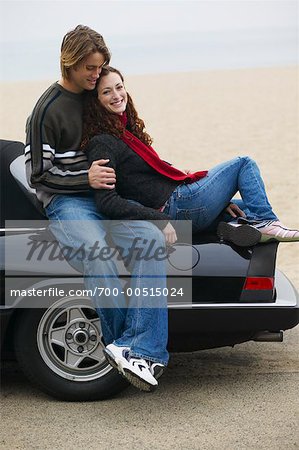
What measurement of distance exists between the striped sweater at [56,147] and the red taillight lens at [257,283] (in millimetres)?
999

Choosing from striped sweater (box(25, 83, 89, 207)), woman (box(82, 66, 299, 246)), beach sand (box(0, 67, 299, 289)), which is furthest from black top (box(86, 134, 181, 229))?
beach sand (box(0, 67, 299, 289))

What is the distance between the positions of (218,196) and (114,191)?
69 centimetres

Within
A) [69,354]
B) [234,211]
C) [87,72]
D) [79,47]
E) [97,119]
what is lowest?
[69,354]

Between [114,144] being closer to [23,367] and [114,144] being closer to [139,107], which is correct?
[23,367]

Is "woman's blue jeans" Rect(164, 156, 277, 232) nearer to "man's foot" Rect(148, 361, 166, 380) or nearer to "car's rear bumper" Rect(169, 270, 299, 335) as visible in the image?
"car's rear bumper" Rect(169, 270, 299, 335)

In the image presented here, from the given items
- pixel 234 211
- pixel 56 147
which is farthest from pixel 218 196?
pixel 56 147

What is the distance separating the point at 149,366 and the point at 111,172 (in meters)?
1.03

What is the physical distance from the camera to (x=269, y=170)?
1513 cm

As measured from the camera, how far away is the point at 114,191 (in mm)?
5238

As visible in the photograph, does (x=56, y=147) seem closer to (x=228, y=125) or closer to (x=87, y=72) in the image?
(x=87, y=72)

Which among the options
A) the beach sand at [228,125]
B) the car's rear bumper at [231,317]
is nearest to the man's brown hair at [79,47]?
the car's rear bumper at [231,317]

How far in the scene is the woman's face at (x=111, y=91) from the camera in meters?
5.34

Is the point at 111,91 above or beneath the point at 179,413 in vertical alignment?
above

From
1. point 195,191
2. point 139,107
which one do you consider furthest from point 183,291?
point 139,107
